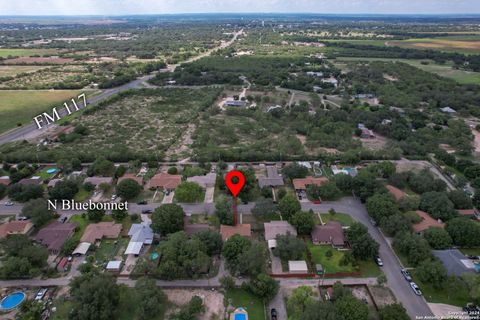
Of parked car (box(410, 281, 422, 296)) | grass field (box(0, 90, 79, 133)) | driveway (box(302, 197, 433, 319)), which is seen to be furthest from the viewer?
grass field (box(0, 90, 79, 133))

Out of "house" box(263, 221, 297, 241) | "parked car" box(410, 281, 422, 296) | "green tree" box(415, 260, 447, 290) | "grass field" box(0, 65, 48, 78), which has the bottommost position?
"parked car" box(410, 281, 422, 296)

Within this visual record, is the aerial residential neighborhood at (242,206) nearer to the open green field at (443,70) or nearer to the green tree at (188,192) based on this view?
the green tree at (188,192)

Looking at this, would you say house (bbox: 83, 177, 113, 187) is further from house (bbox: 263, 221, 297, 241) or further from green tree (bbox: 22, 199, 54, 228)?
house (bbox: 263, 221, 297, 241)

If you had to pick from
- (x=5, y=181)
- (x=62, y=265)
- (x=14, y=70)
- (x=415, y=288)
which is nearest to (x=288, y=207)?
(x=415, y=288)

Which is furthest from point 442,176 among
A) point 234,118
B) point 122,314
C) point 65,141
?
point 65,141

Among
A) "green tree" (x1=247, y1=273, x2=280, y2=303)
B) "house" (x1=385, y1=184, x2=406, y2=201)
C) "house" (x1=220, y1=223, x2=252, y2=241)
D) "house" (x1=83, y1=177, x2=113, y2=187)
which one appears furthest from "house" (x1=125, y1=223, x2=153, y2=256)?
"house" (x1=385, y1=184, x2=406, y2=201)

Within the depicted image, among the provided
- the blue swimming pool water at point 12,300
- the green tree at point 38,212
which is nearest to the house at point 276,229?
the blue swimming pool water at point 12,300
